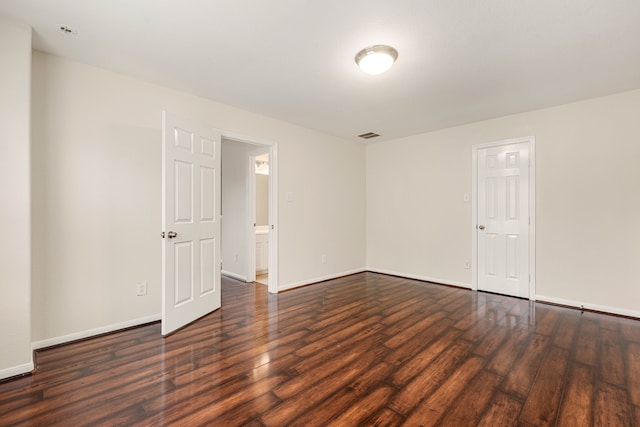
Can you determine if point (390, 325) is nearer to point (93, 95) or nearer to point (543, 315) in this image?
point (543, 315)

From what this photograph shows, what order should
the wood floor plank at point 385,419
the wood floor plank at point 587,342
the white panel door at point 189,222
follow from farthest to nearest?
1. the white panel door at point 189,222
2. the wood floor plank at point 587,342
3. the wood floor plank at point 385,419

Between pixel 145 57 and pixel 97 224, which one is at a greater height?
pixel 145 57

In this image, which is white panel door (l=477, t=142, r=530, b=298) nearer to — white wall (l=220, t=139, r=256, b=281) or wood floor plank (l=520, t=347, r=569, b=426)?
wood floor plank (l=520, t=347, r=569, b=426)

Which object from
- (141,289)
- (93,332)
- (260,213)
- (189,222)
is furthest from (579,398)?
(260,213)

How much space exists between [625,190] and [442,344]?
2.75 meters

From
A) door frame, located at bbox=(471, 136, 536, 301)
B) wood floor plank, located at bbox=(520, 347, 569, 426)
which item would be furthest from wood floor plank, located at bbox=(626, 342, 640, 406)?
door frame, located at bbox=(471, 136, 536, 301)

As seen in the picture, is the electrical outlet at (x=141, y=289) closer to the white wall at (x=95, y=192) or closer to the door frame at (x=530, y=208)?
the white wall at (x=95, y=192)

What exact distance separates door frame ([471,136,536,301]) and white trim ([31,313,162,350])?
13.6ft

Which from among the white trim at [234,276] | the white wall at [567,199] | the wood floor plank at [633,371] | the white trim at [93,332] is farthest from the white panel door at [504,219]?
the white trim at [93,332]

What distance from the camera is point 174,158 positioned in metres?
2.86

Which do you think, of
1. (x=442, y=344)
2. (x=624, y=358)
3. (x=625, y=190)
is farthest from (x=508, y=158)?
(x=442, y=344)

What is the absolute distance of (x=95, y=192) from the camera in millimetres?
2684

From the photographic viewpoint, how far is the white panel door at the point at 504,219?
12.8 ft

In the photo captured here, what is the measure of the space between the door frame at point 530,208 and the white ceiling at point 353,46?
0.63 metres
